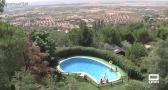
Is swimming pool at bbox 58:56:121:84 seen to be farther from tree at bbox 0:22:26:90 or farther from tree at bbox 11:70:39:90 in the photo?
tree at bbox 11:70:39:90

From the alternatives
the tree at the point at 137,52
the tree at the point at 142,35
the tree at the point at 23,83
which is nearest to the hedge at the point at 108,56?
the tree at the point at 137,52

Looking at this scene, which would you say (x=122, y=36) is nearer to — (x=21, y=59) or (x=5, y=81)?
(x=21, y=59)

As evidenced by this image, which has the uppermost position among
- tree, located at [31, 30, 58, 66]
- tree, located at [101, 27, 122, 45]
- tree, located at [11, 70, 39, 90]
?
tree, located at [11, 70, 39, 90]

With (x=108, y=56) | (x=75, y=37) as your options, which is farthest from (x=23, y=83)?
(x=75, y=37)

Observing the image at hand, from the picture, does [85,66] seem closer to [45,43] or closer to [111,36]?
[45,43]

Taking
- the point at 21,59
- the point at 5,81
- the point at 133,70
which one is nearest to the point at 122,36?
the point at 133,70

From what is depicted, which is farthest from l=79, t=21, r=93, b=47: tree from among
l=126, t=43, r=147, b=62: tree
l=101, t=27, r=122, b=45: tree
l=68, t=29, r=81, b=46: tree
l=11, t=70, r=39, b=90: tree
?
l=11, t=70, r=39, b=90: tree
